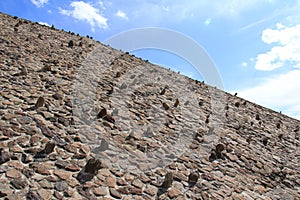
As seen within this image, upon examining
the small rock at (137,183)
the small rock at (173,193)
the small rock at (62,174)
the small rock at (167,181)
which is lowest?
the small rock at (62,174)

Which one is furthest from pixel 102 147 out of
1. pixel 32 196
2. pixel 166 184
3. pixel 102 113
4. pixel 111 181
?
pixel 32 196

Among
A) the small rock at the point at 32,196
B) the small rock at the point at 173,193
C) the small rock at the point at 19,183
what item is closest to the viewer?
the small rock at the point at 32,196


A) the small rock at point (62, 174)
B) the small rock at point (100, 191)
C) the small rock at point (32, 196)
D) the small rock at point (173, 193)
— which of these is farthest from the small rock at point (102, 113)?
the small rock at point (32, 196)

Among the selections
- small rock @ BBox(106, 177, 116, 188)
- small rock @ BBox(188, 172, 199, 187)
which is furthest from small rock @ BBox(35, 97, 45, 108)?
small rock @ BBox(188, 172, 199, 187)

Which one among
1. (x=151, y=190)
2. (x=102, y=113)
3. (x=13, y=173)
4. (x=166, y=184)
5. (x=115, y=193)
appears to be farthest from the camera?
(x=102, y=113)

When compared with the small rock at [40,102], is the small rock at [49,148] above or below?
below

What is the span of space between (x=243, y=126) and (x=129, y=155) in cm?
843

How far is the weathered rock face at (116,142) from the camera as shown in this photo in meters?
5.84

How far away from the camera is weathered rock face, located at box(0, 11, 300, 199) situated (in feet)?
19.2

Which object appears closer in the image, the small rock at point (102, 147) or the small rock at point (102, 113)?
the small rock at point (102, 147)

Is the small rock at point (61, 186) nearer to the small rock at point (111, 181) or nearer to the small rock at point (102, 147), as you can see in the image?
the small rock at point (111, 181)

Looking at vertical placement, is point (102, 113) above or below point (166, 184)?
above

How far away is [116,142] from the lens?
7.78 metres

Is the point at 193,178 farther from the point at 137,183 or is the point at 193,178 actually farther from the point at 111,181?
the point at 111,181
